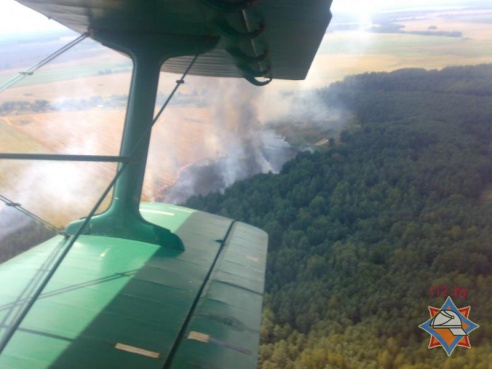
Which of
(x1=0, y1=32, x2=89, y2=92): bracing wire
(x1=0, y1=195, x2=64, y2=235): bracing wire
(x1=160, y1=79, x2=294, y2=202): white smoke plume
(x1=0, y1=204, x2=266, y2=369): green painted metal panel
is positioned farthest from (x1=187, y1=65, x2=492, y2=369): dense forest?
(x1=0, y1=32, x2=89, y2=92): bracing wire

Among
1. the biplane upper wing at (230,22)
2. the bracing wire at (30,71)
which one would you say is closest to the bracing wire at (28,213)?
the bracing wire at (30,71)

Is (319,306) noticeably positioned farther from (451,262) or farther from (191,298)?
(191,298)

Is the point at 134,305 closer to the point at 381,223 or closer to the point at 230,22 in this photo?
the point at 230,22

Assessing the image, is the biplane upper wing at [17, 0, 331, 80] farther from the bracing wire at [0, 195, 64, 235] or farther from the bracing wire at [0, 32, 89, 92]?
the bracing wire at [0, 195, 64, 235]

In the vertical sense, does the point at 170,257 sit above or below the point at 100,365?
above

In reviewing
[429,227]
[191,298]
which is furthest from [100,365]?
[429,227]

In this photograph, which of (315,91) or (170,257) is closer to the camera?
(170,257)

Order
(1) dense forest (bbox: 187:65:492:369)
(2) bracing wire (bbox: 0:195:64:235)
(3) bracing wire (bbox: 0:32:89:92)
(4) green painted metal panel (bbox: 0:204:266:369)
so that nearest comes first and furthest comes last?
1. (4) green painted metal panel (bbox: 0:204:266:369)
2. (3) bracing wire (bbox: 0:32:89:92)
3. (2) bracing wire (bbox: 0:195:64:235)
4. (1) dense forest (bbox: 187:65:492:369)
